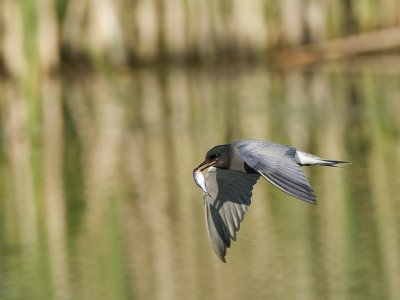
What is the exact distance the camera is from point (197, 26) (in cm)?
1609

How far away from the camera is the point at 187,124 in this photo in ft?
40.9

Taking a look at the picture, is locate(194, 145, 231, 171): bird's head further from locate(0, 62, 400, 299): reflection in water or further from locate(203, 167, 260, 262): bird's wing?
locate(0, 62, 400, 299): reflection in water

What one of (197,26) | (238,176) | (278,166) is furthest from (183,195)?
(197,26)

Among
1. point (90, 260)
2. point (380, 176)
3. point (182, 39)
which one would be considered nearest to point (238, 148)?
point (90, 260)

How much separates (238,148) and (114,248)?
2635mm

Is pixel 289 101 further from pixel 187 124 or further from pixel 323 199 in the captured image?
pixel 323 199

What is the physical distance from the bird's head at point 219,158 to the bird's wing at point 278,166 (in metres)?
0.08

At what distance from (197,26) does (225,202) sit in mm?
11019

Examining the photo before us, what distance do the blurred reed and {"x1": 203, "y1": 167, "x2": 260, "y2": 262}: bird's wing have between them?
398 inches

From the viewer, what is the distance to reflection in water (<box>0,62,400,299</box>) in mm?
6566

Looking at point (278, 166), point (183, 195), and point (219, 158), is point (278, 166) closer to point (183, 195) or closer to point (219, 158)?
point (219, 158)

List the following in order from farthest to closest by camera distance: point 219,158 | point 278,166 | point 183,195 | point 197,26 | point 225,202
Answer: point 197,26 < point 183,195 < point 225,202 < point 219,158 < point 278,166

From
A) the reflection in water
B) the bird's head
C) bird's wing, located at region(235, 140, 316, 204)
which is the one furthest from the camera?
the reflection in water

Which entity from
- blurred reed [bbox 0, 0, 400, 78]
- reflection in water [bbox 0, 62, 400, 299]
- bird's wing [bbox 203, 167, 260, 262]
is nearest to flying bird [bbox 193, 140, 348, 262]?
bird's wing [bbox 203, 167, 260, 262]
